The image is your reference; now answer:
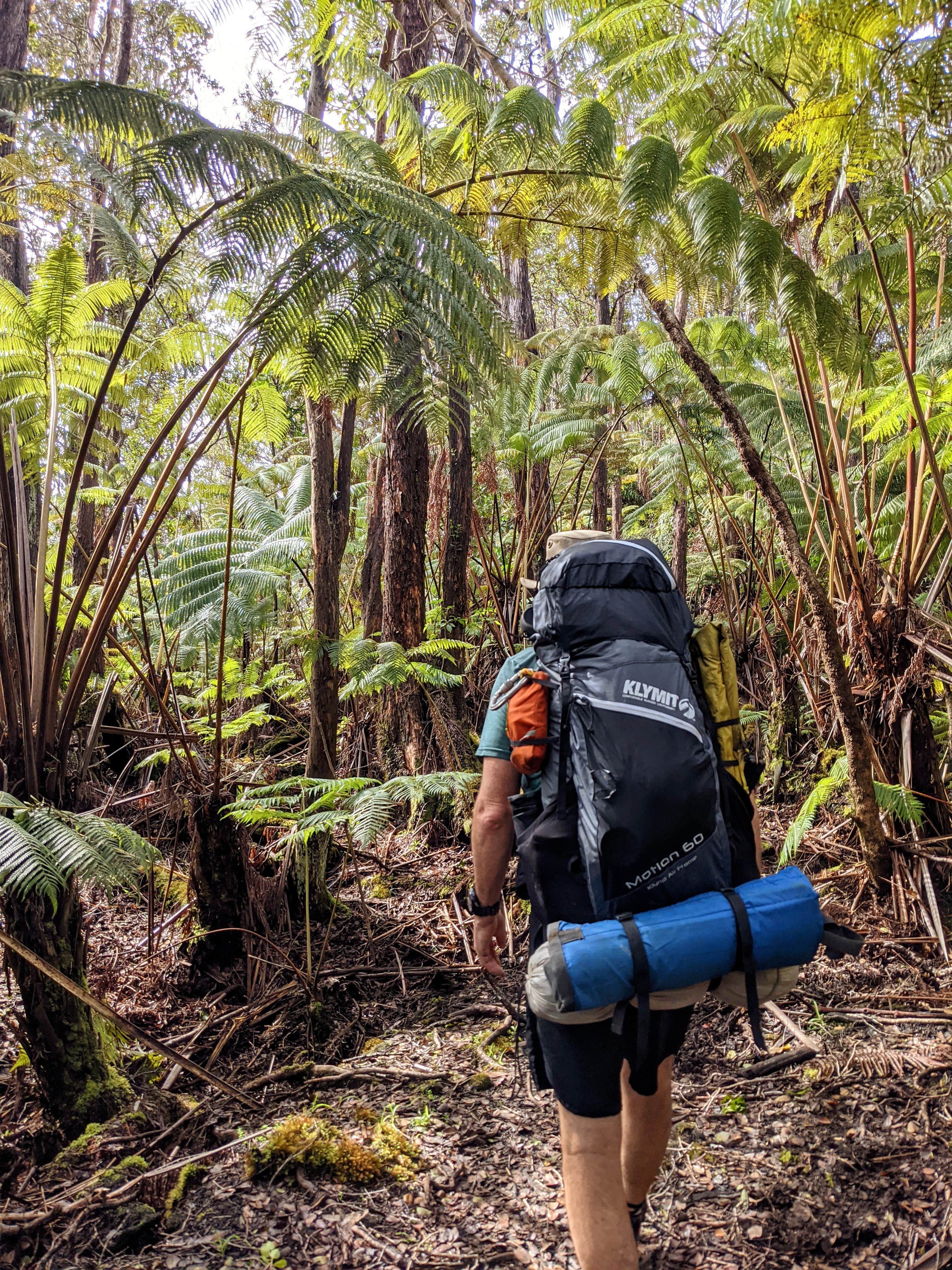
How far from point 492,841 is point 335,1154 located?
1167 mm

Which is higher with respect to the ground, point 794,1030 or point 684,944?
point 684,944

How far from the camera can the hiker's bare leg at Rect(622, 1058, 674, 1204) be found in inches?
67.8

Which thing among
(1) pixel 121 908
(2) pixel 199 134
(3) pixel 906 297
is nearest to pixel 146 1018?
(1) pixel 121 908

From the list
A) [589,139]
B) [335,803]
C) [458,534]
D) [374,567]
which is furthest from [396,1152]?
[374,567]

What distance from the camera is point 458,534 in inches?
209

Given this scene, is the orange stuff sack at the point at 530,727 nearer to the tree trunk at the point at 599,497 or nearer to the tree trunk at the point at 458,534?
the tree trunk at the point at 458,534

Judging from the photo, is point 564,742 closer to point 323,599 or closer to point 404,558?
point 323,599

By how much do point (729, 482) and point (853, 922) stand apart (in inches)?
147

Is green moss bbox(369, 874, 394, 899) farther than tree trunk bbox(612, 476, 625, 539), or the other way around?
tree trunk bbox(612, 476, 625, 539)

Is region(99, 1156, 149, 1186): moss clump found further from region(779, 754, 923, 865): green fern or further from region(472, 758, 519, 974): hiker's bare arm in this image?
region(779, 754, 923, 865): green fern

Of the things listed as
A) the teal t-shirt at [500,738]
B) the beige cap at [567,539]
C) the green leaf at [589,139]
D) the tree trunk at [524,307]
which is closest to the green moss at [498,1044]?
the teal t-shirt at [500,738]

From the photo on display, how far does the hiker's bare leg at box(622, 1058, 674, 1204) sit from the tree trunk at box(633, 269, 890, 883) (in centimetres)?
170

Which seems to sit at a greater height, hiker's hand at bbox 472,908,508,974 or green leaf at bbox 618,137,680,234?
green leaf at bbox 618,137,680,234

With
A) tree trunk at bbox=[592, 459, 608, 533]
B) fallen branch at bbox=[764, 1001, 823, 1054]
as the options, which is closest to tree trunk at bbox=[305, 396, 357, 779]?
fallen branch at bbox=[764, 1001, 823, 1054]
